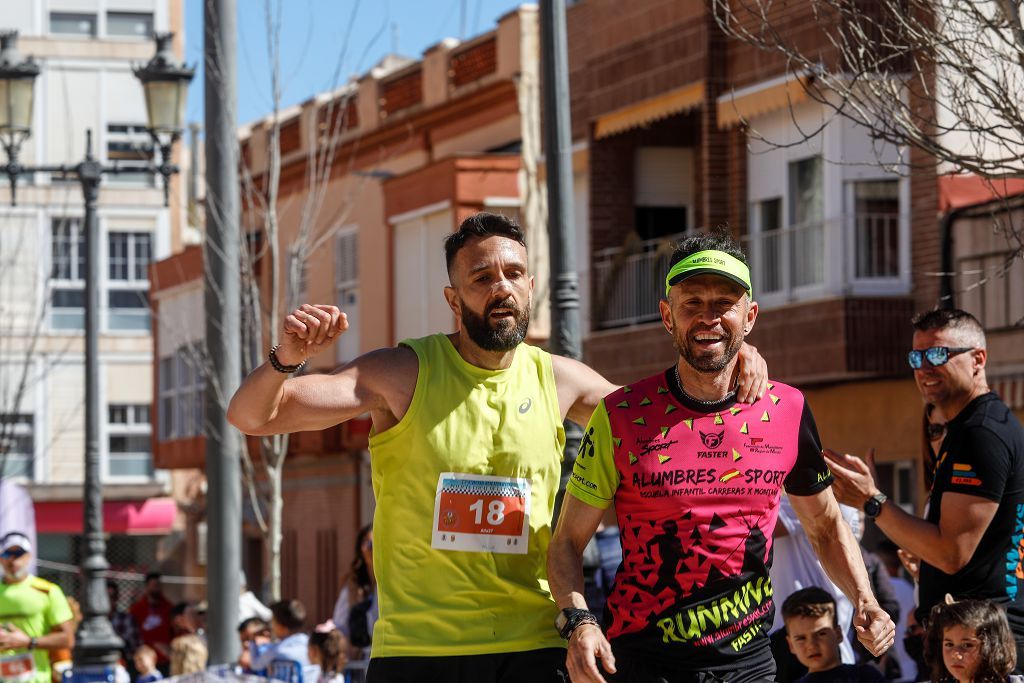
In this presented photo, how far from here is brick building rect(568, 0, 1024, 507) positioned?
22.5m

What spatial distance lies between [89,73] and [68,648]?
141 feet

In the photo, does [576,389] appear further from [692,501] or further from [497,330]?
[692,501]

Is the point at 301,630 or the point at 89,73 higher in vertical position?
the point at 89,73

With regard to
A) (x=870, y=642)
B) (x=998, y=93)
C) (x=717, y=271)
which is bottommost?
(x=870, y=642)

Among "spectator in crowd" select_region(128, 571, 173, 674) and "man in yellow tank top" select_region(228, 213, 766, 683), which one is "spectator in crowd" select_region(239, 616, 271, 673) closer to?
"spectator in crowd" select_region(128, 571, 173, 674)

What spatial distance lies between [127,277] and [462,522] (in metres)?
50.7

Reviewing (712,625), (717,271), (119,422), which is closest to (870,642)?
(712,625)

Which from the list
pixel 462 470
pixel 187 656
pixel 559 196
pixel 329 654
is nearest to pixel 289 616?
pixel 329 654

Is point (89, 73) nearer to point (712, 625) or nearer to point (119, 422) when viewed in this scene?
point (119, 422)

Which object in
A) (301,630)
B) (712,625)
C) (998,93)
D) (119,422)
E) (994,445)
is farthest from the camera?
(119,422)

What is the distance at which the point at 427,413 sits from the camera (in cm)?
631

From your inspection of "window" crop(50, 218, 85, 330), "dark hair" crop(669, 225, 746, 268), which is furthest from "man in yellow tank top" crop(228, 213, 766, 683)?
"window" crop(50, 218, 85, 330)

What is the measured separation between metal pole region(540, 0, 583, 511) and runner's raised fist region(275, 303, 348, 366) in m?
Answer: 4.93

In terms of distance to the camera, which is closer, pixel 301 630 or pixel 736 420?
pixel 736 420
